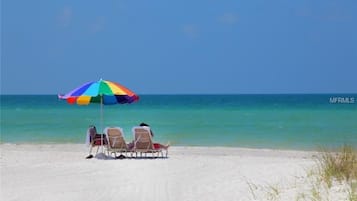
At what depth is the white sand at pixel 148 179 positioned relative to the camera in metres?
7.40

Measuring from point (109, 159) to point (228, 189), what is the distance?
14.4 feet

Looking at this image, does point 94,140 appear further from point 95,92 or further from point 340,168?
point 340,168

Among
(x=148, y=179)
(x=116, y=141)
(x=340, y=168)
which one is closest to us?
(x=340, y=168)

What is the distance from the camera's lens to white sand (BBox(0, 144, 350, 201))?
7.40m

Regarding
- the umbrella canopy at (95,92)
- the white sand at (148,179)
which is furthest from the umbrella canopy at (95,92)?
the white sand at (148,179)

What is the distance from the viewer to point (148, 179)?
8852 millimetres

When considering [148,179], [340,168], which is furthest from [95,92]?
[340,168]

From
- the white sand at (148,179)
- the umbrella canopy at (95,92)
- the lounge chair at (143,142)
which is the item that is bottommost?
the white sand at (148,179)

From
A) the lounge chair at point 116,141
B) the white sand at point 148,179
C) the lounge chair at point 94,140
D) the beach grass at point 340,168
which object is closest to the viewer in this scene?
the beach grass at point 340,168

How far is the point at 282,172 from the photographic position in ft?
29.5

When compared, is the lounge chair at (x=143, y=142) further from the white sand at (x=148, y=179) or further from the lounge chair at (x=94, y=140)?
the lounge chair at (x=94, y=140)

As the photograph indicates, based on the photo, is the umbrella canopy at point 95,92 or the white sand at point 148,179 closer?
the white sand at point 148,179

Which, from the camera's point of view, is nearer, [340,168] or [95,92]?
[340,168]

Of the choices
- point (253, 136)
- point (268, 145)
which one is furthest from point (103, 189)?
point (253, 136)
